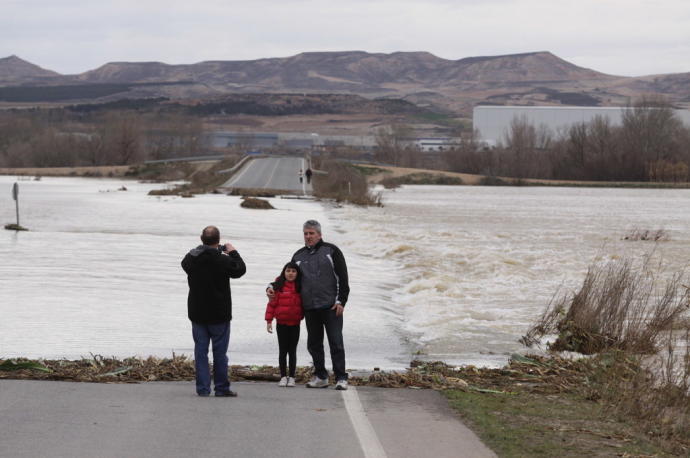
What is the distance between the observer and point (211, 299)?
9.56m

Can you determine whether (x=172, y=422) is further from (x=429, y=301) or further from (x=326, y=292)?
(x=429, y=301)

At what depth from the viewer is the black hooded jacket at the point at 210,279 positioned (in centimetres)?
946

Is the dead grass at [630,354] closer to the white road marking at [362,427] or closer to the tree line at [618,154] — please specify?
the white road marking at [362,427]

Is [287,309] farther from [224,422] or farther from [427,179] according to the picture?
[427,179]

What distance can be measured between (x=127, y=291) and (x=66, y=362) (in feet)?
27.7

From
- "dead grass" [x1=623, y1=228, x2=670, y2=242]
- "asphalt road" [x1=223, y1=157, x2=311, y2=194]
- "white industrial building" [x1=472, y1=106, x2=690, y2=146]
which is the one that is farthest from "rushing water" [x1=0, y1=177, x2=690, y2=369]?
"white industrial building" [x1=472, y1=106, x2=690, y2=146]

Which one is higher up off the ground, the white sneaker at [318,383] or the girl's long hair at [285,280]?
the girl's long hair at [285,280]

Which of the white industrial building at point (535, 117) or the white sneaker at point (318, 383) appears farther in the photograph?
the white industrial building at point (535, 117)

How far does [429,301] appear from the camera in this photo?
21391 mm

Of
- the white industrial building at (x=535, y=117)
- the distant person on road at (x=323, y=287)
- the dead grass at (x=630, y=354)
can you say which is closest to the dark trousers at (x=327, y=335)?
the distant person on road at (x=323, y=287)

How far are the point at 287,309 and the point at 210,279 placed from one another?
1037 mm

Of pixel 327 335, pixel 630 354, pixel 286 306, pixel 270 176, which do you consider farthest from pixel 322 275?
pixel 270 176

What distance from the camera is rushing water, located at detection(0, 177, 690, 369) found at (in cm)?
1520

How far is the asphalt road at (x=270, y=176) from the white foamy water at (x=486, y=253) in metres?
10.4
